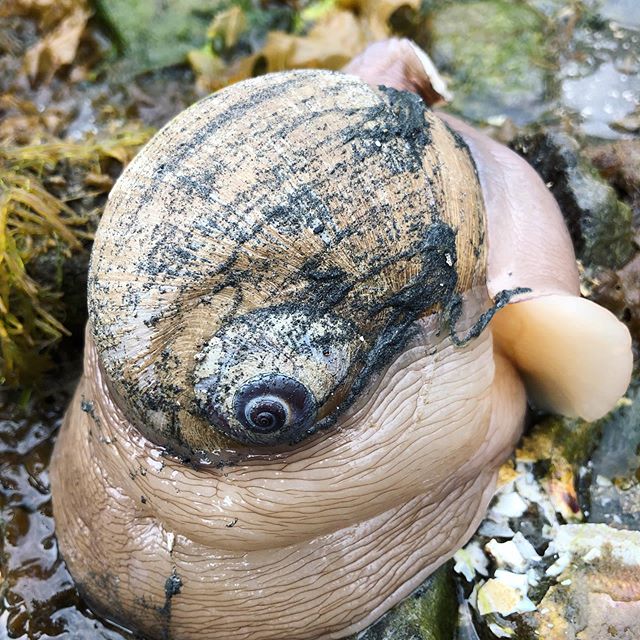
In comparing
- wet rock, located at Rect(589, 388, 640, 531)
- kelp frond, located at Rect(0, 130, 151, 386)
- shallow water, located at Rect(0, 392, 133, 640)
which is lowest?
shallow water, located at Rect(0, 392, 133, 640)

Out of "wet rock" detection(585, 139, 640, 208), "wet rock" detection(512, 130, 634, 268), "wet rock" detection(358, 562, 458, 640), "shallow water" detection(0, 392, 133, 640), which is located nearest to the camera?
"wet rock" detection(358, 562, 458, 640)

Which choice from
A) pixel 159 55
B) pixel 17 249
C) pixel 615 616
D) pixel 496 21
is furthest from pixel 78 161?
pixel 615 616

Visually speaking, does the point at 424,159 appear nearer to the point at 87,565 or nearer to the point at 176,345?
the point at 176,345

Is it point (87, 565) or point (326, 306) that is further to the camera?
point (87, 565)

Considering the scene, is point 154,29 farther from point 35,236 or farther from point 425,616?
point 425,616

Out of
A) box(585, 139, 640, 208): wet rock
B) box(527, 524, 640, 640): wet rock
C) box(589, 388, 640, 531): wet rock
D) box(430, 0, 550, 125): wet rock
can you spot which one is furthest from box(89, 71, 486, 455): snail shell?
box(430, 0, 550, 125): wet rock

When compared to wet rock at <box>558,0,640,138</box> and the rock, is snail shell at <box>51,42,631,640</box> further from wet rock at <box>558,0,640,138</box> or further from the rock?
the rock
